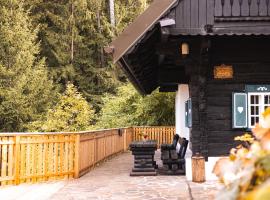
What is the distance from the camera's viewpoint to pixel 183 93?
53.8 ft

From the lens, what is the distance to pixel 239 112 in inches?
406

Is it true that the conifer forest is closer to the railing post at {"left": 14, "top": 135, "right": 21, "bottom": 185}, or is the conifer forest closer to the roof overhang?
the railing post at {"left": 14, "top": 135, "right": 21, "bottom": 185}

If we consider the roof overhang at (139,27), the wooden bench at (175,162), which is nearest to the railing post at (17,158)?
the roof overhang at (139,27)

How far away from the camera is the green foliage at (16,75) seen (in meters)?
24.9

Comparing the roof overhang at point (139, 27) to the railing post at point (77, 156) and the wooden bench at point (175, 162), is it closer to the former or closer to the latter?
the railing post at point (77, 156)

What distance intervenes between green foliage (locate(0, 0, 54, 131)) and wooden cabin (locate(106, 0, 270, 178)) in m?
15.8

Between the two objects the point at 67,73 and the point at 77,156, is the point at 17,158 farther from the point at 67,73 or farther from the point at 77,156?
the point at 67,73

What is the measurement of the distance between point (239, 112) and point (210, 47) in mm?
1783

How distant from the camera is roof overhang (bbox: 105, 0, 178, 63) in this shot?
9539 mm

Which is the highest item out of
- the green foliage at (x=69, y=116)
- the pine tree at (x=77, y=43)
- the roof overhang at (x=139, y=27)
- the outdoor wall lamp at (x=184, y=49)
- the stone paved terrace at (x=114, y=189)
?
the pine tree at (x=77, y=43)

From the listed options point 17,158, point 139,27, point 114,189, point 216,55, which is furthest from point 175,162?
point 17,158

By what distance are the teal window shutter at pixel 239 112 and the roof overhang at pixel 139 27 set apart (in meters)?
2.79

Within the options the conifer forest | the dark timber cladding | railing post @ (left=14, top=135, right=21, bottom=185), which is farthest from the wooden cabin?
the conifer forest

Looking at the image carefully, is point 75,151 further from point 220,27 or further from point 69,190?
point 220,27
